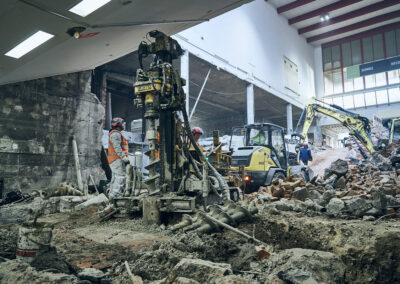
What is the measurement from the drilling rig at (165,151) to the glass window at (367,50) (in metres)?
31.4

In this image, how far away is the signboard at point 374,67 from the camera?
1101 inches

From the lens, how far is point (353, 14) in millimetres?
26938

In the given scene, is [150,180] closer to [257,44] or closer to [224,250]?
[224,250]

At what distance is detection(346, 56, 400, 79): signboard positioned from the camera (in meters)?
28.0

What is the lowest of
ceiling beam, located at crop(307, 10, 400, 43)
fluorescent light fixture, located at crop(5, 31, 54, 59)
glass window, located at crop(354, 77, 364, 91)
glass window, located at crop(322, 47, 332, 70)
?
fluorescent light fixture, located at crop(5, 31, 54, 59)

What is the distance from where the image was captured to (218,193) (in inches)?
219

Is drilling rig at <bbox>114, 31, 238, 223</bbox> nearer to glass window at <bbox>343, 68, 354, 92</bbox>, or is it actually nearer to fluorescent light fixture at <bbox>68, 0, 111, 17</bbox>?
fluorescent light fixture at <bbox>68, 0, 111, 17</bbox>

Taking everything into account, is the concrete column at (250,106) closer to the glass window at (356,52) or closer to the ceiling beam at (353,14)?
the ceiling beam at (353,14)

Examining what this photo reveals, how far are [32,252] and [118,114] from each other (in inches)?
616

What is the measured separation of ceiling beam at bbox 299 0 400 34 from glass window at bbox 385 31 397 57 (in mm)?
4619

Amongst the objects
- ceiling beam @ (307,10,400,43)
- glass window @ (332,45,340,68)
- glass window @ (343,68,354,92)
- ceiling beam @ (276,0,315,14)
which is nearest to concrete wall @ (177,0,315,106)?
ceiling beam @ (276,0,315,14)

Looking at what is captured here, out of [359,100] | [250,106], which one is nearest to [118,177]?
[250,106]

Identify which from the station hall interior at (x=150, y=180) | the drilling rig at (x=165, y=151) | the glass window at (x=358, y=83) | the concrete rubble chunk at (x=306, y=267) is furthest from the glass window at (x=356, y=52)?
the concrete rubble chunk at (x=306, y=267)

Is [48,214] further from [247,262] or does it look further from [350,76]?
[350,76]
